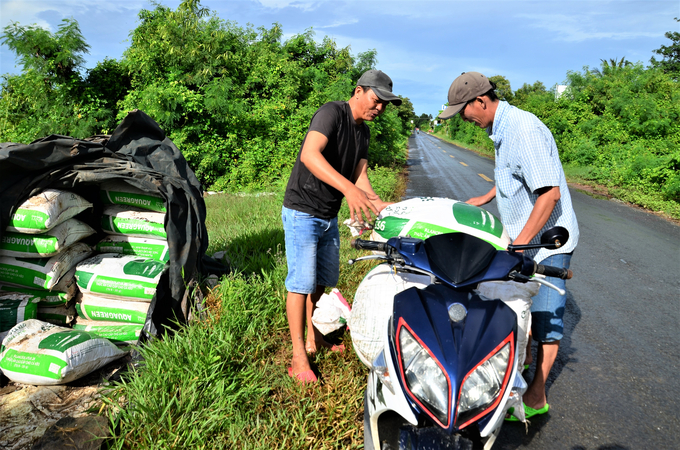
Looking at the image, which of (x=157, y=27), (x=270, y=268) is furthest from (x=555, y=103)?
(x=270, y=268)

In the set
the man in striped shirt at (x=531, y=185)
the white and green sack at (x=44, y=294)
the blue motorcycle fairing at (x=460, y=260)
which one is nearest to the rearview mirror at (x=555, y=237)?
the blue motorcycle fairing at (x=460, y=260)

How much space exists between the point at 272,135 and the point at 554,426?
1109cm

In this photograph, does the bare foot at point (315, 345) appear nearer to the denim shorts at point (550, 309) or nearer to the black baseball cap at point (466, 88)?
the denim shorts at point (550, 309)

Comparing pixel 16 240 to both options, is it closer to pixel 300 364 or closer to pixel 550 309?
pixel 300 364

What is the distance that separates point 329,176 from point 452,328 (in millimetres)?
1051

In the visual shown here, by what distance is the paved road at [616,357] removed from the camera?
267 cm

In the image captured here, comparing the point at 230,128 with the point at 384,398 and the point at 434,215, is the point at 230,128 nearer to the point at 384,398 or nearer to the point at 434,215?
the point at 434,215

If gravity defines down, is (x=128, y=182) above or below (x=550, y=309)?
above

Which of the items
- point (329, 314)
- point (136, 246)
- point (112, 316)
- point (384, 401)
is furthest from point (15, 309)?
point (384, 401)

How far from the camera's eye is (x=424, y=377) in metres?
1.53

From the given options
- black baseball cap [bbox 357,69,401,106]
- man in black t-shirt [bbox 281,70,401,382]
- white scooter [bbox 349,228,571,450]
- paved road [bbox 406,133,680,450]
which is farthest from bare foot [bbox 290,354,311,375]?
black baseball cap [bbox 357,69,401,106]

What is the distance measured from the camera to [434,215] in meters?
2.91

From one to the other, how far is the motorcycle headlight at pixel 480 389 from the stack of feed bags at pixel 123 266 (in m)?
2.57

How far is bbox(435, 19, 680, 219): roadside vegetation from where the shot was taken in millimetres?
11516
